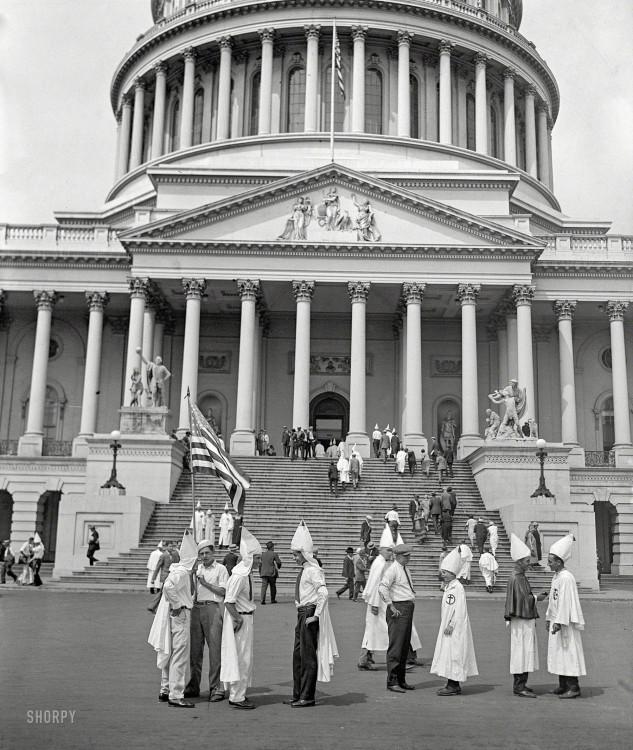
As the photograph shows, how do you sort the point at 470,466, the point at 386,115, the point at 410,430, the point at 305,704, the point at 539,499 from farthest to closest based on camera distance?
1. the point at 386,115
2. the point at 410,430
3. the point at 470,466
4. the point at 539,499
5. the point at 305,704

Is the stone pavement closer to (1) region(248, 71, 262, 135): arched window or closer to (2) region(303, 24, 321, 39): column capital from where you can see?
(1) region(248, 71, 262, 135): arched window

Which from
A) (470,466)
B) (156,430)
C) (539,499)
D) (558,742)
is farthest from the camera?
(470,466)

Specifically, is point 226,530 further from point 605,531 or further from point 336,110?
point 336,110

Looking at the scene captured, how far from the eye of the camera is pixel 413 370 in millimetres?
46031

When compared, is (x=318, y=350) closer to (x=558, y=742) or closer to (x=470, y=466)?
(x=470, y=466)

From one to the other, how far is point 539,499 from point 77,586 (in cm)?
1625

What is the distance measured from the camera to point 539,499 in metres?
34.6

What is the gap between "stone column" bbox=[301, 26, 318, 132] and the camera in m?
61.6

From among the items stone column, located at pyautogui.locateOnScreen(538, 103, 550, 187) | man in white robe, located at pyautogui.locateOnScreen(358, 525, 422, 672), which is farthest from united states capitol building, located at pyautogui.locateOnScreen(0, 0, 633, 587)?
man in white robe, located at pyautogui.locateOnScreen(358, 525, 422, 672)

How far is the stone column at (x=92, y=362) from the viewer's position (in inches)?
1948

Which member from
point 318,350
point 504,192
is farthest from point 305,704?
point 504,192

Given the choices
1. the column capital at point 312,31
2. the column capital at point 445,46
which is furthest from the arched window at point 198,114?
the column capital at point 445,46

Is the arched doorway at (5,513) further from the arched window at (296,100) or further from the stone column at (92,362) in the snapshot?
the arched window at (296,100)

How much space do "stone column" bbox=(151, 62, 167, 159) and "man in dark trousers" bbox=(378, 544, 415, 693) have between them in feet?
187
